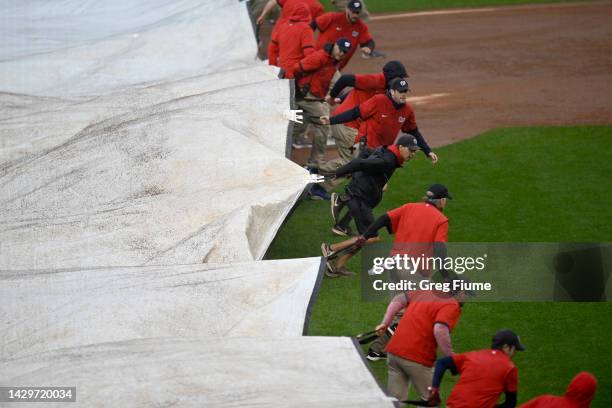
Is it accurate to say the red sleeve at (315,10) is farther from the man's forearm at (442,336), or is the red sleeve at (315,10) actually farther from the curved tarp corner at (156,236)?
the man's forearm at (442,336)

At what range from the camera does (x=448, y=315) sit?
7.32m

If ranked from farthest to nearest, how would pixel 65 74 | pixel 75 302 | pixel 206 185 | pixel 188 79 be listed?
pixel 65 74
pixel 188 79
pixel 206 185
pixel 75 302

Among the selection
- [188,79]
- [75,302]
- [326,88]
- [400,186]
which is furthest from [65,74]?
[75,302]

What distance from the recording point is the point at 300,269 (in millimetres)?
8172

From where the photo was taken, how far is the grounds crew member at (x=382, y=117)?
10.8m

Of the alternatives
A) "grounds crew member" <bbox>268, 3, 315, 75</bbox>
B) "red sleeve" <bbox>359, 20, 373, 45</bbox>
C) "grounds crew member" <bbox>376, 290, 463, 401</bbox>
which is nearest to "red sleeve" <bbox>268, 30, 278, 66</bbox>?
"grounds crew member" <bbox>268, 3, 315, 75</bbox>

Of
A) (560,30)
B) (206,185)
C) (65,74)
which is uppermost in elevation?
(206,185)

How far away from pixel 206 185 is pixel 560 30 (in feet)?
36.7

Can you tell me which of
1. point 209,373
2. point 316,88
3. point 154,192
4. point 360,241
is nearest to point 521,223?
point 316,88

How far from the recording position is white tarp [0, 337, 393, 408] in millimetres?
6418

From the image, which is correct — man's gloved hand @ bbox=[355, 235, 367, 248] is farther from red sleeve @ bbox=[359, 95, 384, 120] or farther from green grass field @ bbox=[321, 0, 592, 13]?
green grass field @ bbox=[321, 0, 592, 13]

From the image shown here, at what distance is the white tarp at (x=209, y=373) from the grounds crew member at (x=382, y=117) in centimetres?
417

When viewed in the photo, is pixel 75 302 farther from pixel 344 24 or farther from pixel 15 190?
pixel 344 24

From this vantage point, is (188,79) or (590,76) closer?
(188,79)
